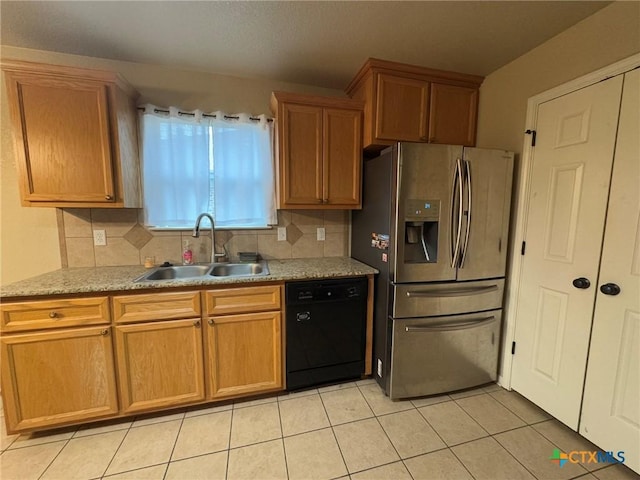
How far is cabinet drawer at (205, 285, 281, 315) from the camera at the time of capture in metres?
1.78

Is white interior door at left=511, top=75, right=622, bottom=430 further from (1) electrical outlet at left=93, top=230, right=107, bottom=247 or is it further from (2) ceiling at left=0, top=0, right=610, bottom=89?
(1) electrical outlet at left=93, top=230, right=107, bottom=247

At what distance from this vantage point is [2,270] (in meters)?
1.96

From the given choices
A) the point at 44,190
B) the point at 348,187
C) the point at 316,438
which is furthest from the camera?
the point at 348,187

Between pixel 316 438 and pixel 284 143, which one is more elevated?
pixel 284 143

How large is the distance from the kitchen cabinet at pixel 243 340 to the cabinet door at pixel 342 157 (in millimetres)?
900

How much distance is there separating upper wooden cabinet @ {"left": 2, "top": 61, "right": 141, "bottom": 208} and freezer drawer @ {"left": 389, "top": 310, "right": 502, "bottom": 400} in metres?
2.19

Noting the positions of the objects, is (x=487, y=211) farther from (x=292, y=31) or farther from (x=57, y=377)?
(x=57, y=377)

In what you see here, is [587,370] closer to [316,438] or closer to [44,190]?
[316,438]

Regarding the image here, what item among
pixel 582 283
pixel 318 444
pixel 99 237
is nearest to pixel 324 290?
pixel 318 444

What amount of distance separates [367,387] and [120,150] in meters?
2.43

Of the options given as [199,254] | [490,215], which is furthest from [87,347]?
[490,215]

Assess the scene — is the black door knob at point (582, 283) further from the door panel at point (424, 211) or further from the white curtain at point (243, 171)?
the white curtain at point (243, 171)

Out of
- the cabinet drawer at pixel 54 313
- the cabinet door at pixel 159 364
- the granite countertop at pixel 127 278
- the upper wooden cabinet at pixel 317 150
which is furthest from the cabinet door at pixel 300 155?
the cabinet drawer at pixel 54 313

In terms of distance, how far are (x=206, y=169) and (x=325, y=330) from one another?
157 centimetres
